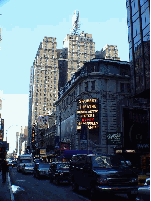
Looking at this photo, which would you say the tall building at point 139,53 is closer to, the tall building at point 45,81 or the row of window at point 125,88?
the row of window at point 125,88

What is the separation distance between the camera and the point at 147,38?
3353 centimetres

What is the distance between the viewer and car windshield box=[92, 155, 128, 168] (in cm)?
1368

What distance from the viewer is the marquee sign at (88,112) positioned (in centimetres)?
5141

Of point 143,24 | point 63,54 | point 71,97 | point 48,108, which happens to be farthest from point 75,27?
point 143,24

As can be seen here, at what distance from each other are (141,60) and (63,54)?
112 meters

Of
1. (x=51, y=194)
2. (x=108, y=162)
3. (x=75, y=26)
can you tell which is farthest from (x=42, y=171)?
(x=75, y=26)

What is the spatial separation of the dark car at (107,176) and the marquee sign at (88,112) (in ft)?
118

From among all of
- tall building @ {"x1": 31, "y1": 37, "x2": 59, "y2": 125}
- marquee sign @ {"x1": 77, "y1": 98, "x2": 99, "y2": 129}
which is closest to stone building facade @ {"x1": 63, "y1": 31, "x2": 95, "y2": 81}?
tall building @ {"x1": 31, "y1": 37, "x2": 59, "y2": 125}

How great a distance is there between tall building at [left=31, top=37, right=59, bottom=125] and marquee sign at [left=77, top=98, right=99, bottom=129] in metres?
80.6

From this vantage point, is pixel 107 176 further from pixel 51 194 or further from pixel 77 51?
pixel 77 51

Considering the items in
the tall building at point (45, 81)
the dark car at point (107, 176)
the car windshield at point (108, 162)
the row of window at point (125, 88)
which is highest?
the tall building at point (45, 81)

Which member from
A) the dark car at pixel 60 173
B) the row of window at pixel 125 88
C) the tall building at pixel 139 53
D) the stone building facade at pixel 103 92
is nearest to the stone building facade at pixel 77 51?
the stone building facade at pixel 103 92

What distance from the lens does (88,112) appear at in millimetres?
52438

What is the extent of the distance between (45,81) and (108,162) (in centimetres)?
12473
